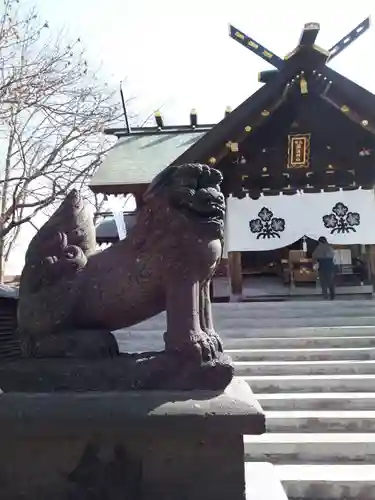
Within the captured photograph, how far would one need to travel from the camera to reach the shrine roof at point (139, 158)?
1077cm

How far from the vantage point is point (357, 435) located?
3.87 metres

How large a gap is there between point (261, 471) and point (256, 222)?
732 centimetres

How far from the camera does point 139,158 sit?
42.1 feet

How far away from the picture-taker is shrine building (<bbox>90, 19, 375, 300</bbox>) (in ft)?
30.7

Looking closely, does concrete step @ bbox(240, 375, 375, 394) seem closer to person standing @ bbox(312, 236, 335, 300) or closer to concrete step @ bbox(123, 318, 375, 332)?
concrete step @ bbox(123, 318, 375, 332)

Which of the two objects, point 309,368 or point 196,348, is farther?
point 309,368

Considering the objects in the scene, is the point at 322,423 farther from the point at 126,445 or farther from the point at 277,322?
the point at 277,322

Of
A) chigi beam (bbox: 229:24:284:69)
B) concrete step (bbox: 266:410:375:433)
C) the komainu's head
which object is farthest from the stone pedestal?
chigi beam (bbox: 229:24:284:69)

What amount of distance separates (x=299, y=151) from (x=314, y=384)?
6.38 meters

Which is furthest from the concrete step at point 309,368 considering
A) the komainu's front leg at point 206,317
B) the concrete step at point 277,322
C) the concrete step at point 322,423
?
the komainu's front leg at point 206,317

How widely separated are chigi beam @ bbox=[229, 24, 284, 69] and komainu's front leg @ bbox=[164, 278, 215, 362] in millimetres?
8446

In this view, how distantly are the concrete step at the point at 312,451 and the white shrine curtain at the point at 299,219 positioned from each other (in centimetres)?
624

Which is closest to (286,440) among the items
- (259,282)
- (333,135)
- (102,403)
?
(102,403)

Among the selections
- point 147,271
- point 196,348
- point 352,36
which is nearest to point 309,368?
A: point 196,348
